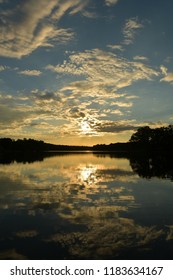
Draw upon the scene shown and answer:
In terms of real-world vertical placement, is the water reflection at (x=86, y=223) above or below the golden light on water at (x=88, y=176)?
below

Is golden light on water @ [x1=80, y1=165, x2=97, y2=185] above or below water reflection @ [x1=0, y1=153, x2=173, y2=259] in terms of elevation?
above

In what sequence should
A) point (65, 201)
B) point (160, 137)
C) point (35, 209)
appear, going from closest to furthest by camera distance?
1. point (35, 209)
2. point (65, 201)
3. point (160, 137)

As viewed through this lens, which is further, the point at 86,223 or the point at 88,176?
the point at 88,176

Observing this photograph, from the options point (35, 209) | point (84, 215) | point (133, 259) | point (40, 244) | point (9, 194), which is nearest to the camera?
point (133, 259)

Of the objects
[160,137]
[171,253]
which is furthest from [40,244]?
[160,137]

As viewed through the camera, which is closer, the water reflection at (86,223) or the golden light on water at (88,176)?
the water reflection at (86,223)

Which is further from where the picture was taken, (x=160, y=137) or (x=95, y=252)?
(x=160, y=137)

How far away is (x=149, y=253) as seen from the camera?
12.6 m

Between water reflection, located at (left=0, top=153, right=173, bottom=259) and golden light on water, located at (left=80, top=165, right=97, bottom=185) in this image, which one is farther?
golden light on water, located at (left=80, top=165, right=97, bottom=185)

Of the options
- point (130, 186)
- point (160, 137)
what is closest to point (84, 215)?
point (130, 186)

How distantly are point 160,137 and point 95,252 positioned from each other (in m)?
185

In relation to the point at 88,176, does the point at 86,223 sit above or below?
below
